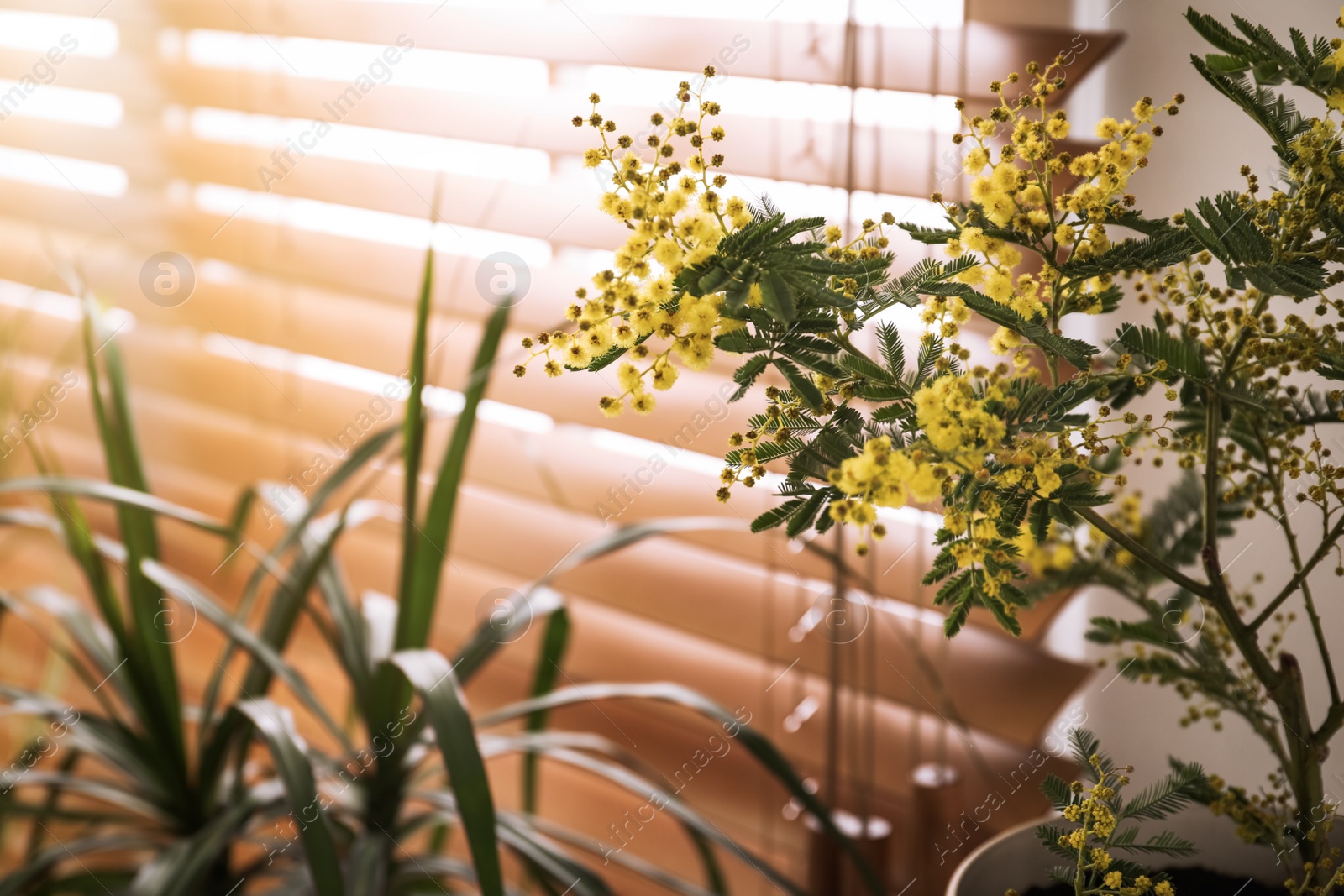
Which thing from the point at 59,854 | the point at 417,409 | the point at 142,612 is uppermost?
the point at 417,409

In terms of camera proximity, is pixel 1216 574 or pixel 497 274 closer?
pixel 1216 574

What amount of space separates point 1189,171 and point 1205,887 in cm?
60

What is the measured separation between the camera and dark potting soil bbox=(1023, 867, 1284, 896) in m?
0.75

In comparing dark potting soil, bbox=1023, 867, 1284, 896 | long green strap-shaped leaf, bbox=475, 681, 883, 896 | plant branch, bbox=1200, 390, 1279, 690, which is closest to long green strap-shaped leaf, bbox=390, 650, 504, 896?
long green strap-shaped leaf, bbox=475, 681, 883, 896

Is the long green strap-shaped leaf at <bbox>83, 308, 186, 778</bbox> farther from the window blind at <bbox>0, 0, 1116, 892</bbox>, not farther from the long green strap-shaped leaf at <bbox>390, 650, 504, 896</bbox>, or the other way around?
the long green strap-shaped leaf at <bbox>390, 650, 504, 896</bbox>

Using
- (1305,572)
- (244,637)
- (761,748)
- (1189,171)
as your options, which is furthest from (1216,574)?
(244,637)

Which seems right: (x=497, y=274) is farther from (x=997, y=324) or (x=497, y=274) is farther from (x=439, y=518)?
(x=997, y=324)

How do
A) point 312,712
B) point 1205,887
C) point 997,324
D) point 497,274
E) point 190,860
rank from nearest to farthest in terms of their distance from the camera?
point 997,324 → point 1205,887 → point 190,860 → point 312,712 → point 497,274

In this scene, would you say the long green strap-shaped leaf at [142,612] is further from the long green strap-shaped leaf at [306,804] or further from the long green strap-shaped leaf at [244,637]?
the long green strap-shaped leaf at [306,804]

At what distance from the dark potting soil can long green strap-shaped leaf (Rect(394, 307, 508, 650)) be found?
0.71m

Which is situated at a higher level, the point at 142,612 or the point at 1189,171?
the point at 1189,171

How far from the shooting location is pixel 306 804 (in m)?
0.90

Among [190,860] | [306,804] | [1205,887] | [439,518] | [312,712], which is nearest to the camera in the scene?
[1205,887]

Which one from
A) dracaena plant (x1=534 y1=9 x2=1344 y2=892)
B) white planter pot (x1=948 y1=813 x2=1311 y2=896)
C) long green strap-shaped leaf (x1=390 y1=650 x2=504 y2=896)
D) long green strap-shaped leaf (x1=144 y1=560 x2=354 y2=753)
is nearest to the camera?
dracaena plant (x1=534 y1=9 x2=1344 y2=892)
